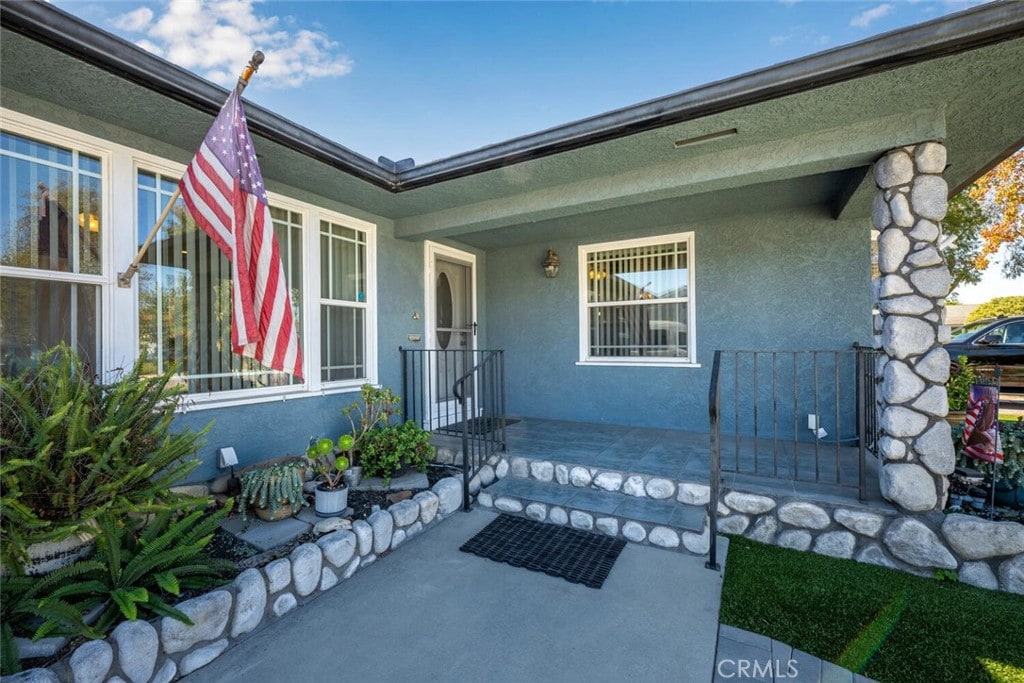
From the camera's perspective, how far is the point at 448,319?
5758mm

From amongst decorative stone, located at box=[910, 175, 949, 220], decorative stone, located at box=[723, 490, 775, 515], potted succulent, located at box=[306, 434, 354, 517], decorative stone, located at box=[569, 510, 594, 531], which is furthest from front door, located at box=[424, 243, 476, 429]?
decorative stone, located at box=[910, 175, 949, 220]

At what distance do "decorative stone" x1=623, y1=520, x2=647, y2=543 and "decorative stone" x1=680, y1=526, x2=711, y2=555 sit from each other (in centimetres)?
26

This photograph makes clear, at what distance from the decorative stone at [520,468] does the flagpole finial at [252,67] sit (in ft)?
10.4

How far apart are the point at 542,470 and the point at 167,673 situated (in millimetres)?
2595

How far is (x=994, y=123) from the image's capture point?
2.81m

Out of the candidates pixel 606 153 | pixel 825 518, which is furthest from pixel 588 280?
pixel 825 518

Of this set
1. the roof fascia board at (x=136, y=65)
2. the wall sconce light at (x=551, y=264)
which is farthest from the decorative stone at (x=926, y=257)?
the roof fascia board at (x=136, y=65)

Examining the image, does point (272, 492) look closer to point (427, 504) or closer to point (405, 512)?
point (405, 512)

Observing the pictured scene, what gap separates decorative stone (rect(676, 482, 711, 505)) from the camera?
320 centimetres

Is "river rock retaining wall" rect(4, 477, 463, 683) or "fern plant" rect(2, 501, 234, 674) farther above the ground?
"fern plant" rect(2, 501, 234, 674)

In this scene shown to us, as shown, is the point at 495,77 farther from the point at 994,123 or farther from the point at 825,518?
the point at 825,518

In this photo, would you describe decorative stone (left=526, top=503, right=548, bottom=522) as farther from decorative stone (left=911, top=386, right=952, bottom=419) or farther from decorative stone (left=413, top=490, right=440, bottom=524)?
decorative stone (left=911, top=386, right=952, bottom=419)

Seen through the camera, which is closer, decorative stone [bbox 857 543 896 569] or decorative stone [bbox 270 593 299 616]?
decorative stone [bbox 270 593 299 616]

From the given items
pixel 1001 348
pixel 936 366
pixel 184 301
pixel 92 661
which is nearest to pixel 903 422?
pixel 936 366
